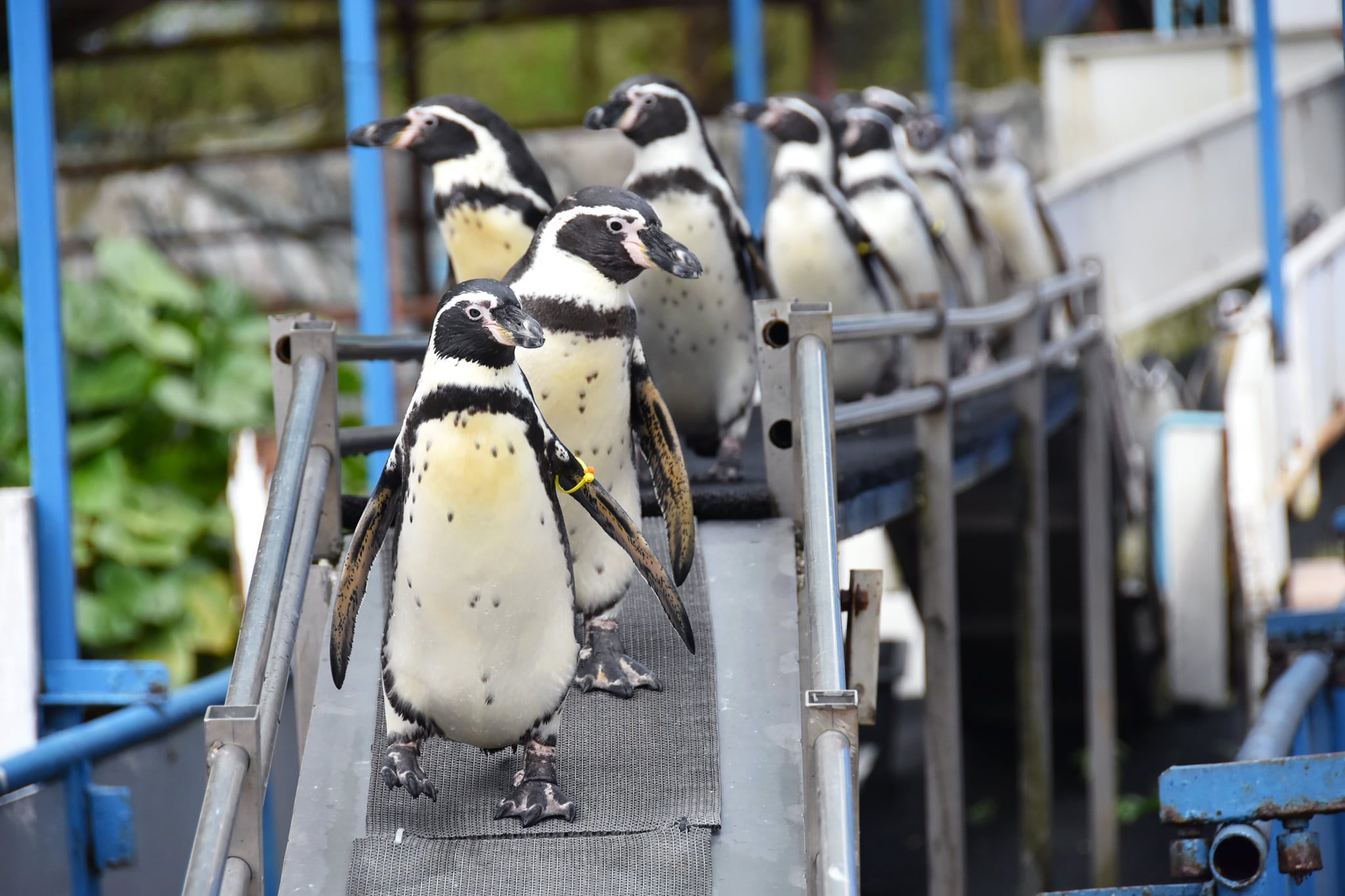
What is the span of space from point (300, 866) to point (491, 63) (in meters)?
14.2

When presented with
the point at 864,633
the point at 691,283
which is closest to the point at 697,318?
the point at 691,283

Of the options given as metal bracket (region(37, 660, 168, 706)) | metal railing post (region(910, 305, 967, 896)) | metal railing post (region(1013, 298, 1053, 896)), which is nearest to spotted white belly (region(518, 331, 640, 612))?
metal railing post (region(910, 305, 967, 896))

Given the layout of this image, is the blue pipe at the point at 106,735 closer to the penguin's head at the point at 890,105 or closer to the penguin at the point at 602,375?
the penguin at the point at 602,375

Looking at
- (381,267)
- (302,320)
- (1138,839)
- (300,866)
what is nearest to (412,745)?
(300,866)

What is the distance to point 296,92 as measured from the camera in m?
14.0

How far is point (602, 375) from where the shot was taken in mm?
2363

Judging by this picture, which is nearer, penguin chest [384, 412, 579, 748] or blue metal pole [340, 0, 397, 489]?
penguin chest [384, 412, 579, 748]

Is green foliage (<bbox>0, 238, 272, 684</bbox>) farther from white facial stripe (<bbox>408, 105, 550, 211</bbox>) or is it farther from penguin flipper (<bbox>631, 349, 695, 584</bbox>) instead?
penguin flipper (<bbox>631, 349, 695, 584</bbox>)

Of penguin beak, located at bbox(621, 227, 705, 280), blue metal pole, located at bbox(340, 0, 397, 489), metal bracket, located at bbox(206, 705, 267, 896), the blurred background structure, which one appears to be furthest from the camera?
the blurred background structure

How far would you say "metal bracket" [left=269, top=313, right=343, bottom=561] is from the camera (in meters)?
2.55

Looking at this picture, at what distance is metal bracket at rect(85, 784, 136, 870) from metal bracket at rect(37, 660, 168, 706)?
376 millimetres

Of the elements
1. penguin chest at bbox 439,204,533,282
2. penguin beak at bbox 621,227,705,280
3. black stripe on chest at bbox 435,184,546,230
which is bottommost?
penguin beak at bbox 621,227,705,280

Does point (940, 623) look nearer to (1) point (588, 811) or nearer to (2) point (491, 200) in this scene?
(2) point (491, 200)

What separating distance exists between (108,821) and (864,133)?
9.99 ft
